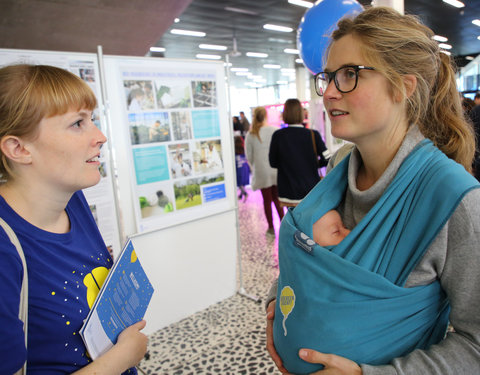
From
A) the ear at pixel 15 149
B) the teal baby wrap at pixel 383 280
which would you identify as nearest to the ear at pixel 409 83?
the teal baby wrap at pixel 383 280

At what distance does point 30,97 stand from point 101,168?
1.46 m

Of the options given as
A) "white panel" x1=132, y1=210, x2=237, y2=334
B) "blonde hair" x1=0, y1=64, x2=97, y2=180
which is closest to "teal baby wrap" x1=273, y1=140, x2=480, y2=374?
"blonde hair" x1=0, y1=64, x2=97, y2=180

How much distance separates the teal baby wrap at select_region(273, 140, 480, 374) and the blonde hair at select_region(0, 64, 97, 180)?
29.0 inches

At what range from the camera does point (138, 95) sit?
7.71 feet

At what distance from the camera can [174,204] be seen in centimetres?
258

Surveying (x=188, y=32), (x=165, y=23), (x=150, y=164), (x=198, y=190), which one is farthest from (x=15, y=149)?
(x=188, y=32)

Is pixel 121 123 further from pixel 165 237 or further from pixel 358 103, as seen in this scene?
pixel 358 103

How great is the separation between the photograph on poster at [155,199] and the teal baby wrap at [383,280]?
1790 millimetres

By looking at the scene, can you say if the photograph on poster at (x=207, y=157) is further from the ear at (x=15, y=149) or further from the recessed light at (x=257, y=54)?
the recessed light at (x=257, y=54)

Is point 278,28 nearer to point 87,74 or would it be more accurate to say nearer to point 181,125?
point 181,125

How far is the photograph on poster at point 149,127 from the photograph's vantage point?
2349 millimetres

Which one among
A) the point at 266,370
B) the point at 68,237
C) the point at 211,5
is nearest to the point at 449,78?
the point at 68,237

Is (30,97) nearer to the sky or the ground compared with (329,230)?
nearer to the sky

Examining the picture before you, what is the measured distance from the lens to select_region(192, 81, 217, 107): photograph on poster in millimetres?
2615
